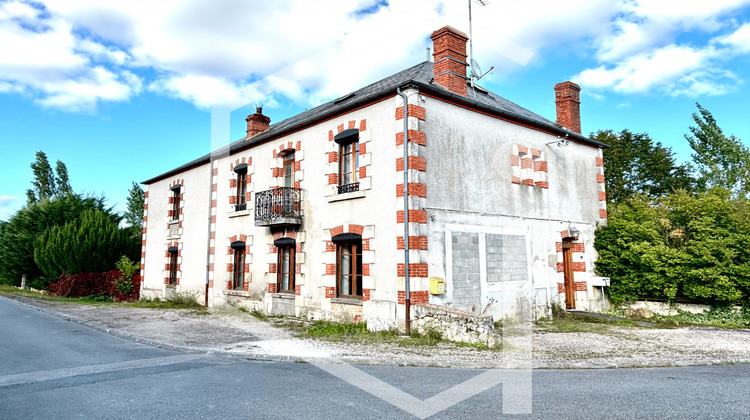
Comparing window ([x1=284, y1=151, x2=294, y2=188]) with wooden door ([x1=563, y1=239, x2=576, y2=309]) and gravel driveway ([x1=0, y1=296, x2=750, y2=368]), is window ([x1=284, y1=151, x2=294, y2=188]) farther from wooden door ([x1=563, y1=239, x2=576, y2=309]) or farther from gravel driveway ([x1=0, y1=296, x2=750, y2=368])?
A: wooden door ([x1=563, y1=239, x2=576, y2=309])

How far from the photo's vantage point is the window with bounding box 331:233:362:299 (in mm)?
11023

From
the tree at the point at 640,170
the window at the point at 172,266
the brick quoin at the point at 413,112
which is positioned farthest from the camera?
the tree at the point at 640,170

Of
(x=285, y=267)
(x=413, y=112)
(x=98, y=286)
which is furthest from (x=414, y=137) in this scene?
(x=98, y=286)

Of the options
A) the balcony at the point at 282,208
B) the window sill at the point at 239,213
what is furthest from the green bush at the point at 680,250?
the window sill at the point at 239,213

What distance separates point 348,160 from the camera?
38.3ft

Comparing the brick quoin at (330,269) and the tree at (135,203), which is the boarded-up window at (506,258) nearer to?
the brick quoin at (330,269)

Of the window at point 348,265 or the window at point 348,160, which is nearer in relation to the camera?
the window at point 348,265

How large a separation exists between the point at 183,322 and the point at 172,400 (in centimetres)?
766

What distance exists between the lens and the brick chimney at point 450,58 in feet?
37.6

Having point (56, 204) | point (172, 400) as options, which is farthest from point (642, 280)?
point (56, 204)

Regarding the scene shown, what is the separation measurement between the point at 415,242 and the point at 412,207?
2.43 feet

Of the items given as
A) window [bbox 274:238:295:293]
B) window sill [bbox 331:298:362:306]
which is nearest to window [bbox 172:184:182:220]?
window [bbox 274:238:295:293]

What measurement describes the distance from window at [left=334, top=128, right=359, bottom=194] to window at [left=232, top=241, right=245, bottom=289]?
502 centimetres

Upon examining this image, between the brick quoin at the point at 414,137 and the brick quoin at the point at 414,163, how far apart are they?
1.16 feet
